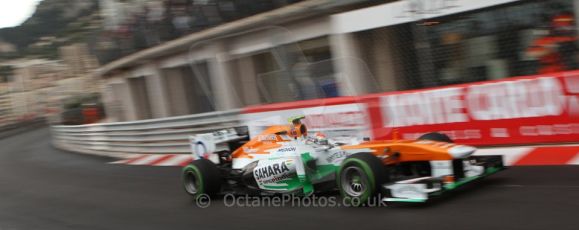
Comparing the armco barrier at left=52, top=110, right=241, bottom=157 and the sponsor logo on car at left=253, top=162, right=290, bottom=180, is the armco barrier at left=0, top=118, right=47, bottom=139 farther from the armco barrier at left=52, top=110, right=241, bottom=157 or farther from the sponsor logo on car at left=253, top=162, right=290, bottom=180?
the sponsor logo on car at left=253, top=162, right=290, bottom=180

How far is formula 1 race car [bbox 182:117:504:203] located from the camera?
18.4ft

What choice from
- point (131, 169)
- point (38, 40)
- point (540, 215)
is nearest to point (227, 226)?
point (540, 215)

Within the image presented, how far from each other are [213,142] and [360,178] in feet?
8.38

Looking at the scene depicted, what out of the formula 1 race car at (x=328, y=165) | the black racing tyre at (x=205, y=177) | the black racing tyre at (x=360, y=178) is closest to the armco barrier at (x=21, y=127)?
the black racing tyre at (x=205, y=177)

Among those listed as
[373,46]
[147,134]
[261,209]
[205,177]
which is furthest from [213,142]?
[147,134]

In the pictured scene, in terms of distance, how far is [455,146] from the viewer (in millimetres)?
5789

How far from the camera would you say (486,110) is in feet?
27.0

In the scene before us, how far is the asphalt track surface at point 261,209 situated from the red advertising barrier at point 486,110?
3.99ft

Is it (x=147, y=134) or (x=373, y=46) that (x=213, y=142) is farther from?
(x=147, y=134)

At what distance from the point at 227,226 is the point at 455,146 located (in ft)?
7.54

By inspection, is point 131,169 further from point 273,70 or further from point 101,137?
point 101,137

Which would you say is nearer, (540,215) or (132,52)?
(540,215)

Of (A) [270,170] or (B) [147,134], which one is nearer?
(A) [270,170]

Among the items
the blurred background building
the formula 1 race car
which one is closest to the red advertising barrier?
the blurred background building
